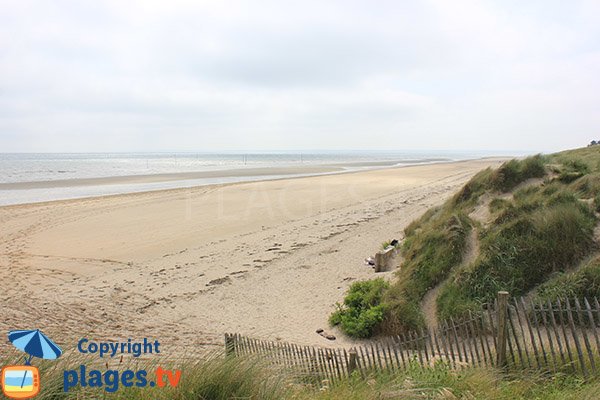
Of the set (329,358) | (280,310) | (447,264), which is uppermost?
(447,264)

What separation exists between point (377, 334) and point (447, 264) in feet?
6.51

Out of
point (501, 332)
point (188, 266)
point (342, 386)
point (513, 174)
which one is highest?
point (513, 174)

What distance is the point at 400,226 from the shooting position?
55.3ft

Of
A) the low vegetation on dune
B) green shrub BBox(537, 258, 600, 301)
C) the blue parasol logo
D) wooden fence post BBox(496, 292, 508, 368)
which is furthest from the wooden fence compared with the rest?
the blue parasol logo

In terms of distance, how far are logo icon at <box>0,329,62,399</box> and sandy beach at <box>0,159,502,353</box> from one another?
364cm

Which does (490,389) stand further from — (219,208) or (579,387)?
(219,208)

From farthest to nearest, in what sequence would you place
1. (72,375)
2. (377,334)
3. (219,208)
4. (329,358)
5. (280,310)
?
(219,208), (280,310), (377,334), (329,358), (72,375)

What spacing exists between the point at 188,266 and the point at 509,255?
30.2 ft

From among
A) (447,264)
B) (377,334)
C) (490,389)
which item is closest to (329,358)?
(490,389)

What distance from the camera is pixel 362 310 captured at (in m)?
8.28

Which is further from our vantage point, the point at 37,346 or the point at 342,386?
the point at 342,386

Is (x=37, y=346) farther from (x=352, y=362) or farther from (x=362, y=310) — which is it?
(x=362, y=310)

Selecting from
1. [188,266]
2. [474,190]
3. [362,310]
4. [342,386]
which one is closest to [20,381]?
[342,386]

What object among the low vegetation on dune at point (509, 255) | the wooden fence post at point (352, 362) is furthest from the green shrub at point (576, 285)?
the wooden fence post at point (352, 362)
